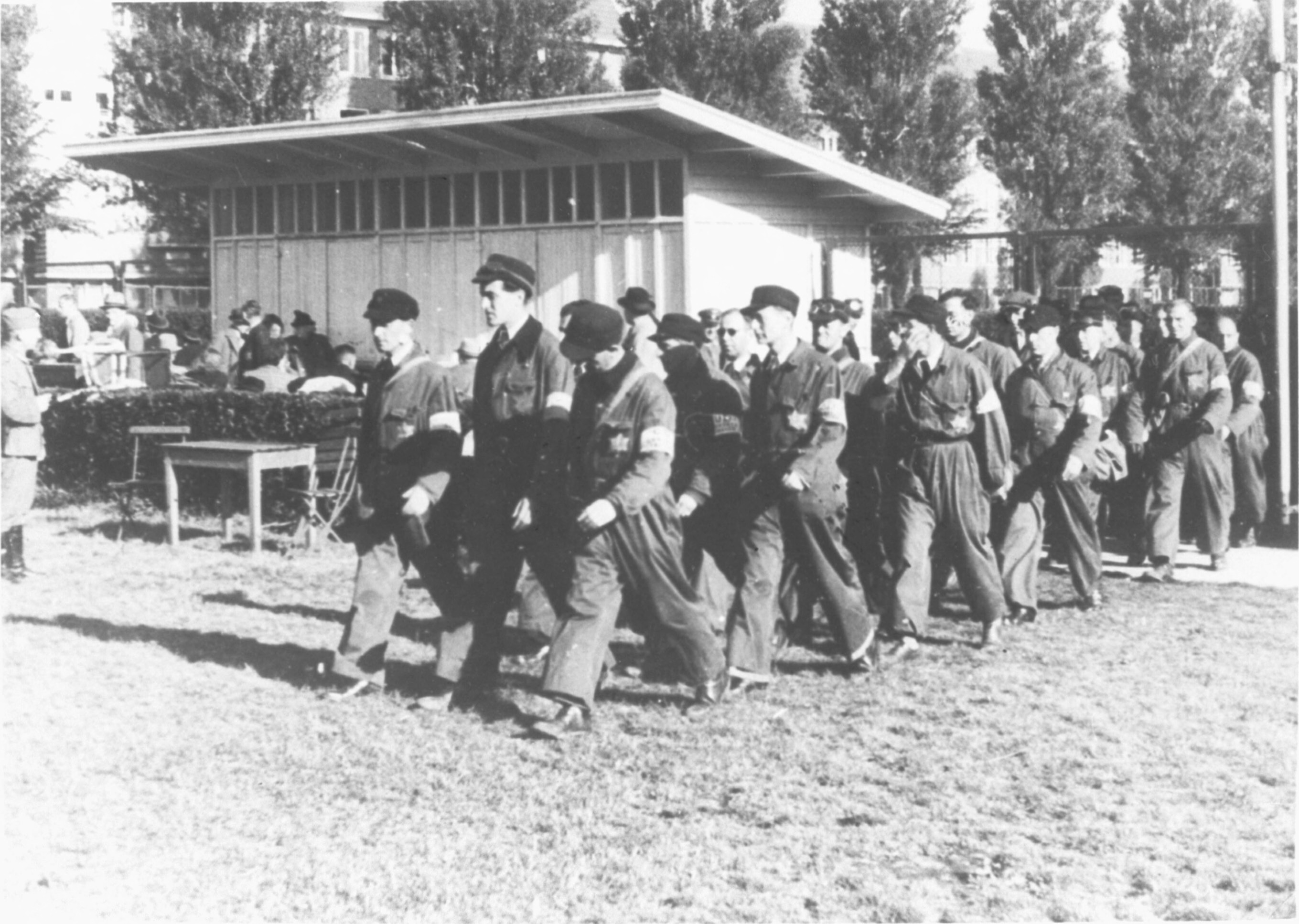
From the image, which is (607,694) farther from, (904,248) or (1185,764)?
(904,248)

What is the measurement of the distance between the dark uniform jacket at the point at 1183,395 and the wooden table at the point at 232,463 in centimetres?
632

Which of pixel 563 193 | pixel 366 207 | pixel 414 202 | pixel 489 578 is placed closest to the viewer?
pixel 489 578

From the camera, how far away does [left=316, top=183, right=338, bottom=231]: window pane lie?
22.0 m

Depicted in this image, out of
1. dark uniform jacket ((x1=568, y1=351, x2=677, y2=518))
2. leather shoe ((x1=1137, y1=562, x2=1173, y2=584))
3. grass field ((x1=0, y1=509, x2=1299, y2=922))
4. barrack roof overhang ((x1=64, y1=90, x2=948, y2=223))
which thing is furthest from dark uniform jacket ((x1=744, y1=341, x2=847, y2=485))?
barrack roof overhang ((x1=64, y1=90, x2=948, y2=223))

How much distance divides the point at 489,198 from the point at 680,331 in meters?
11.5

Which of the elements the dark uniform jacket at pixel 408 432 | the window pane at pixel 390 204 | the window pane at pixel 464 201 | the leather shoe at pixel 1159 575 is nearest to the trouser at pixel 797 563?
the dark uniform jacket at pixel 408 432

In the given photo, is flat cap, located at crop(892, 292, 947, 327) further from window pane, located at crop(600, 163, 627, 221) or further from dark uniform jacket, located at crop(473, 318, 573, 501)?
window pane, located at crop(600, 163, 627, 221)

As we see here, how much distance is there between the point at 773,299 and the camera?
8297mm

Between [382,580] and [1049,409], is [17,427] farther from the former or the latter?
[1049,409]

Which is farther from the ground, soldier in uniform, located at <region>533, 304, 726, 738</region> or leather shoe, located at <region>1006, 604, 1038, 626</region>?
soldier in uniform, located at <region>533, 304, 726, 738</region>

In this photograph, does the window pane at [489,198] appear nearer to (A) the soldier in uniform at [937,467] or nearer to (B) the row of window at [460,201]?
(B) the row of window at [460,201]

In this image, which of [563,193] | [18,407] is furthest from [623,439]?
[563,193]

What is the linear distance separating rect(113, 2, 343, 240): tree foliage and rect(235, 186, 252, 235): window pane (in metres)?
6.30

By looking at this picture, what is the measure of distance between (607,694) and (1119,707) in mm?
2413
